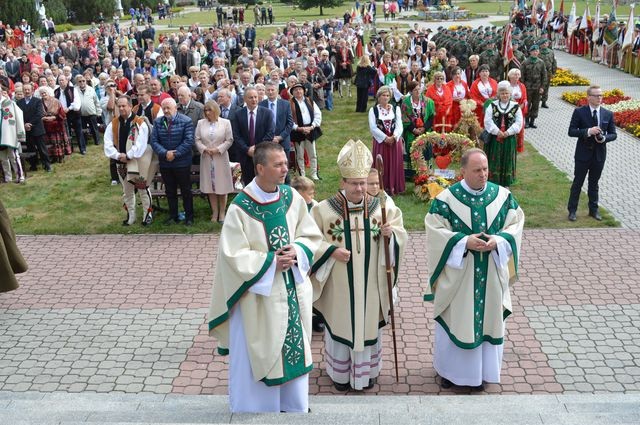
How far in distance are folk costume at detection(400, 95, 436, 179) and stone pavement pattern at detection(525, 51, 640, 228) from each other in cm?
290

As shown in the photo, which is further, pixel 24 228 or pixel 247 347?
pixel 24 228

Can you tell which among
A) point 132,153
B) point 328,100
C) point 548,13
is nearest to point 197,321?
point 132,153

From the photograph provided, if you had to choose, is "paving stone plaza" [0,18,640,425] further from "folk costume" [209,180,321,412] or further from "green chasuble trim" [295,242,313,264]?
"green chasuble trim" [295,242,313,264]

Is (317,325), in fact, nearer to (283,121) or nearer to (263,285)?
(263,285)

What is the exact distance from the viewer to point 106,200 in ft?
42.3

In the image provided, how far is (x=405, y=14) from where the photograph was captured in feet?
218

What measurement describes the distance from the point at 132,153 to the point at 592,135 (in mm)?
6746

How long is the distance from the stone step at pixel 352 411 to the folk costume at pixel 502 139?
23.8 feet

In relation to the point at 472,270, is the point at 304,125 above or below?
below

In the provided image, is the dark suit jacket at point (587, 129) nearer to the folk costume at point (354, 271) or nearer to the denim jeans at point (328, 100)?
the folk costume at point (354, 271)

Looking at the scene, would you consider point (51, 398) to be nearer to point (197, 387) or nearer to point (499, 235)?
point (197, 387)

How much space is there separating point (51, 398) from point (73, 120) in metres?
11.6

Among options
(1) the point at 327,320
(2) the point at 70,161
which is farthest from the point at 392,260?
(2) the point at 70,161

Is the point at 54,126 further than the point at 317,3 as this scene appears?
No
